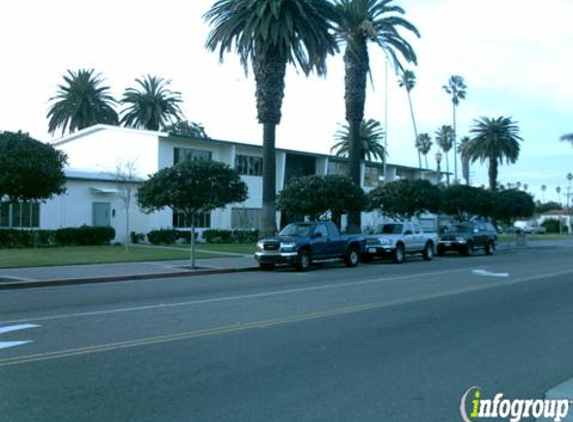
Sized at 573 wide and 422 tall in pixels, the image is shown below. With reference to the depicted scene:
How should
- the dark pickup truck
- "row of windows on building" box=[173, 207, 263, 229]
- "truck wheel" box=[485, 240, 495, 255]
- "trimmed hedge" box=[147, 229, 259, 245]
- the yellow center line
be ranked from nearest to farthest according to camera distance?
the yellow center line, the dark pickup truck, "truck wheel" box=[485, 240, 495, 255], "trimmed hedge" box=[147, 229, 259, 245], "row of windows on building" box=[173, 207, 263, 229]

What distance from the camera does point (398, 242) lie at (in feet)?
94.2

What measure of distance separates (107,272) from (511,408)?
16.2 meters

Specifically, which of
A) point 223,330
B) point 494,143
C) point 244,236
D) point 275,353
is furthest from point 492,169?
point 275,353

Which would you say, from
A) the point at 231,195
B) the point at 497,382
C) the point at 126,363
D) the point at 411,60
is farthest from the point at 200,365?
the point at 411,60

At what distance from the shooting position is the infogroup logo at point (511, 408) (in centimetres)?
619

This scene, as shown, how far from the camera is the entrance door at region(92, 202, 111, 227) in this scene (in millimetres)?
37125

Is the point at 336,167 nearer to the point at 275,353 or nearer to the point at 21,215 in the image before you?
the point at 21,215

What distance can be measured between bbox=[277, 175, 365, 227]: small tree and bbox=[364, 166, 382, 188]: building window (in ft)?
96.8

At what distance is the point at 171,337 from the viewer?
380 inches

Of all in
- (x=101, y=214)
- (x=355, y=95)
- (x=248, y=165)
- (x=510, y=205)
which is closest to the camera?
(x=355, y=95)

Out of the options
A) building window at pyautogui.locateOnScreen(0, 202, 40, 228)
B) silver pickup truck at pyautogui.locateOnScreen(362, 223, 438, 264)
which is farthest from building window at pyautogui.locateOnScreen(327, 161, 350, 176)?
building window at pyautogui.locateOnScreen(0, 202, 40, 228)

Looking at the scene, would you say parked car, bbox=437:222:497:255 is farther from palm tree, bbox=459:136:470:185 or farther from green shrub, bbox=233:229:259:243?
palm tree, bbox=459:136:470:185

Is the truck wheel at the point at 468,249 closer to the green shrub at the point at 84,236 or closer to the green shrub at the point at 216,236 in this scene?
the green shrub at the point at 216,236

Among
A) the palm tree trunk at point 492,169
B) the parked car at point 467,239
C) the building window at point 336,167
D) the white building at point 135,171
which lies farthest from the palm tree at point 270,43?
the palm tree trunk at point 492,169
